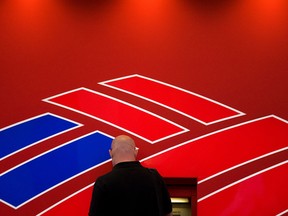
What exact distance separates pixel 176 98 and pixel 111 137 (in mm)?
618

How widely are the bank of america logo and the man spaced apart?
1.35 metres

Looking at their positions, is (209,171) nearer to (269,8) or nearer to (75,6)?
(269,8)

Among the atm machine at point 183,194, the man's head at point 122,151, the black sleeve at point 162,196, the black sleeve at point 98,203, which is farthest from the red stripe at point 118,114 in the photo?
the black sleeve at point 98,203

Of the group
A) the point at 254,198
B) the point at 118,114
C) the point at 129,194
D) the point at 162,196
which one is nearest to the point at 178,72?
the point at 118,114

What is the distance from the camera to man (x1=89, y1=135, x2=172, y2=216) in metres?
2.76

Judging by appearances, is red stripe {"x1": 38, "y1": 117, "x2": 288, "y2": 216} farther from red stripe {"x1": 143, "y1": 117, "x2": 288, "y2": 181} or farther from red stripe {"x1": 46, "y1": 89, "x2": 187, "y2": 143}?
red stripe {"x1": 46, "y1": 89, "x2": 187, "y2": 143}

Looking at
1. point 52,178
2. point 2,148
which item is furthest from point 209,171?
point 2,148

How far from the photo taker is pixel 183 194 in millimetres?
4277

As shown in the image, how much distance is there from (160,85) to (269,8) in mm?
1134

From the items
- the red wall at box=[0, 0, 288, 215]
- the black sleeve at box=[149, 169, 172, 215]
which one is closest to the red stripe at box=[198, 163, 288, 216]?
the red wall at box=[0, 0, 288, 215]

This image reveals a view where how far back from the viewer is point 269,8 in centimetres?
445

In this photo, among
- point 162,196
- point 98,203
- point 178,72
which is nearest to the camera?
point 98,203

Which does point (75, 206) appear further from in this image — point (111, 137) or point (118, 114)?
point (118, 114)

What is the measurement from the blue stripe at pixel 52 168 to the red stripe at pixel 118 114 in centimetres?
18
